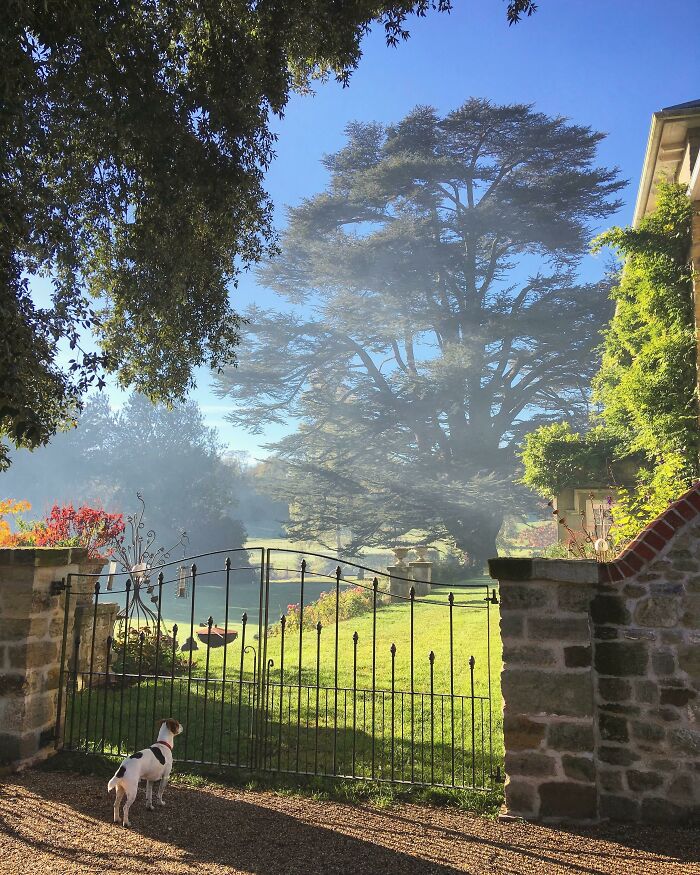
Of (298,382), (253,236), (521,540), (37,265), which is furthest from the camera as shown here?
(521,540)

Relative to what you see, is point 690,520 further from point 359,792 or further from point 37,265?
point 37,265

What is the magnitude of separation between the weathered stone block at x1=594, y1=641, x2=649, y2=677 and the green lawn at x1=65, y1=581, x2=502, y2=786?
861 millimetres

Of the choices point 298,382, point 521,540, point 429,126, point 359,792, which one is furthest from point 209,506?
point 359,792

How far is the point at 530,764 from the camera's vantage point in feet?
14.1

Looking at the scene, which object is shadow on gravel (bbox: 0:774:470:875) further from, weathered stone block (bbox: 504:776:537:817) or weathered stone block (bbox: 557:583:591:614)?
weathered stone block (bbox: 557:583:591:614)

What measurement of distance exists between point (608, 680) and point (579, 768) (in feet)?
1.92

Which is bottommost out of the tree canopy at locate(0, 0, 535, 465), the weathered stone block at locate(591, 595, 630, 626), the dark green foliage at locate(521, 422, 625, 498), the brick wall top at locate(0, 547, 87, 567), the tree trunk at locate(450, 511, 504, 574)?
the weathered stone block at locate(591, 595, 630, 626)

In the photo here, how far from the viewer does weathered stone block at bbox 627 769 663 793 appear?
4.18 meters

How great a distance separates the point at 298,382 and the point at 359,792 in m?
24.2

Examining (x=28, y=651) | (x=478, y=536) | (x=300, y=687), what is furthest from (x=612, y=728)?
(x=478, y=536)

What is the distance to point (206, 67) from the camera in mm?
7957

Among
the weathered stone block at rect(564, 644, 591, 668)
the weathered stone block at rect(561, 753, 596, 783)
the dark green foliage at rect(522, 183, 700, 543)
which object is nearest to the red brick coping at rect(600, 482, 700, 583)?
Result: the weathered stone block at rect(564, 644, 591, 668)

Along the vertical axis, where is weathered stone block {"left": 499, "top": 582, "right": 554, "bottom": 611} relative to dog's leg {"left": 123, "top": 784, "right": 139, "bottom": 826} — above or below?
above

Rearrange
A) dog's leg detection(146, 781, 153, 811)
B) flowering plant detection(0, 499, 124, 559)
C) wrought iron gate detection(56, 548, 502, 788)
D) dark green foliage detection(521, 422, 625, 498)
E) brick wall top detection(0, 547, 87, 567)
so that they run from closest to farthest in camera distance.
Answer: dog's leg detection(146, 781, 153, 811) < wrought iron gate detection(56, 548, 502, 788) < brick wall top detection(0, 547, 87, 567) < flowering plant detection(0, 499, 124, 559) < dark green foliage detection(521, 422, 625, 498)
